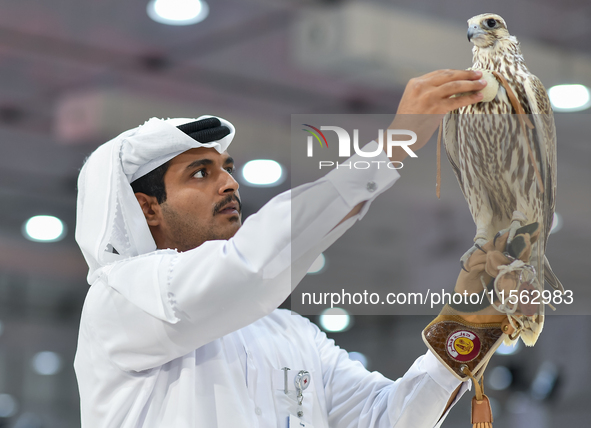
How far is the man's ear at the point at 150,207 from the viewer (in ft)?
6.87

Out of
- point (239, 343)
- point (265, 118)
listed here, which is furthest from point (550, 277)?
point (265, 118)

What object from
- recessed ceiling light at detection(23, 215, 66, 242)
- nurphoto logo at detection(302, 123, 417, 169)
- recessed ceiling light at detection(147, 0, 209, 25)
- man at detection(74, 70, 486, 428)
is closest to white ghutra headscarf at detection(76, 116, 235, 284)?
man at detection(74, 70, 486, 428)

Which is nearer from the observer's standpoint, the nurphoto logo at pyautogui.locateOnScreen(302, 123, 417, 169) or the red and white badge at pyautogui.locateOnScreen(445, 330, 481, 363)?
the nurphoto logo at pyautogui.locateOnScreen(302, 123, 417, 169)

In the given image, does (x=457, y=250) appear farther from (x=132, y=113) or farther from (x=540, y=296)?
(x=132, y=113)

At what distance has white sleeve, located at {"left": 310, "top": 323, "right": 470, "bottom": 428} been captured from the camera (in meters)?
1.79

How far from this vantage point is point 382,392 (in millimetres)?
1979

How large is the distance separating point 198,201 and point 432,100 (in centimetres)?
73

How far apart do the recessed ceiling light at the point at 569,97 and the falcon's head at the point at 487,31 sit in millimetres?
459

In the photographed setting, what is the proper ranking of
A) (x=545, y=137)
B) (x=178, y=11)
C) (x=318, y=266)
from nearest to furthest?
(x=545, y=137) < (x=318, y=266) < (x=178, y=11)

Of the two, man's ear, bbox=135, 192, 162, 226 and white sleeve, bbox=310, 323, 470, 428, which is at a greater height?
man's ear, bbox=135, 192, 162, 226

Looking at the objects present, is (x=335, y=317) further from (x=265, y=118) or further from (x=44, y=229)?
(x=44, y=229)

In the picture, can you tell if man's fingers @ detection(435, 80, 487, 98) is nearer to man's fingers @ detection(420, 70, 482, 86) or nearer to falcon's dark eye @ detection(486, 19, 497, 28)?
man's fingers @ detection(420, 70, 482, 86)

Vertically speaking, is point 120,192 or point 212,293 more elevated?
point 120,192

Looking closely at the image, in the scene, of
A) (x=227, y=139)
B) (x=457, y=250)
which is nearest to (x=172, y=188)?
(x=227, y=139)
